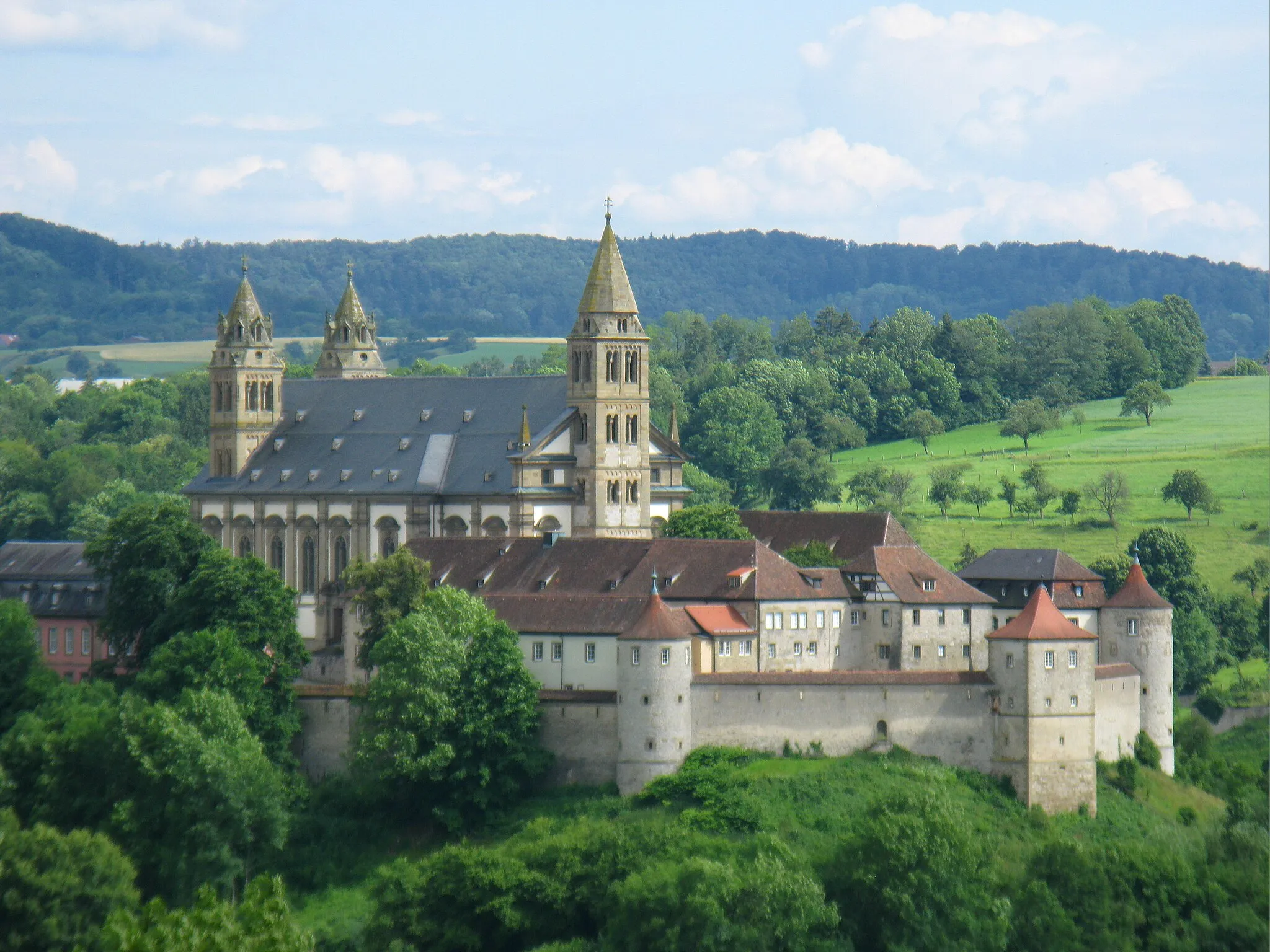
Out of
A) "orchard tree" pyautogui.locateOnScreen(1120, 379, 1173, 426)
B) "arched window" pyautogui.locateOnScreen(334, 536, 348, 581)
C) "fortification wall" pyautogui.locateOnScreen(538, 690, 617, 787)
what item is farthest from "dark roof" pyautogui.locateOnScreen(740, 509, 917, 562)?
"orchard tree" pyautogui.locateOnScreen(1120, 379, 1173, 426)

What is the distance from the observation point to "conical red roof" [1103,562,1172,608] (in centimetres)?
8731

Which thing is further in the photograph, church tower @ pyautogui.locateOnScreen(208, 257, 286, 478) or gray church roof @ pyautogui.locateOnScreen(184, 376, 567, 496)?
church tower @ pyautogui.locateOnScreen(208, 257, 286, 478)

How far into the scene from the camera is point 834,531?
3720 inches

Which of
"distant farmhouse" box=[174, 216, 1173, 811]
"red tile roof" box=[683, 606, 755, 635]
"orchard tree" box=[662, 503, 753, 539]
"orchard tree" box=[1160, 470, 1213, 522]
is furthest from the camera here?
"orchard tree" box=[1160, 470, 1213, 522]

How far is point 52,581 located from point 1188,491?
5986cm

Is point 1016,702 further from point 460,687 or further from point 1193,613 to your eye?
point 1193,613

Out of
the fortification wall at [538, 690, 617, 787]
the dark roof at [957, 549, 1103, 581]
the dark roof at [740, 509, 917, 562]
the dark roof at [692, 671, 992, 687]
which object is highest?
the dark roof at [740, 509, 917, 562]

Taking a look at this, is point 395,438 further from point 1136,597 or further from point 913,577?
point 1136,597

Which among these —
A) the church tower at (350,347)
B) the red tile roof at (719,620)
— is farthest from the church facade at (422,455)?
the red tile roof at (719,620)

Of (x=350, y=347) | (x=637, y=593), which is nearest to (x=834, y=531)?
(x=637, y=593)

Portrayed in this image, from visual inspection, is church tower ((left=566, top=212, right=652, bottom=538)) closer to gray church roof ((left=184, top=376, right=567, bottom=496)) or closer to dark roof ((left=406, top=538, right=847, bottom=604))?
gray church roof ((left=184, top=376, right=567, bottom=496))

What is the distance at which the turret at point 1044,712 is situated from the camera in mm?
78500

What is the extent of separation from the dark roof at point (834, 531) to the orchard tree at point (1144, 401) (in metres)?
70.2

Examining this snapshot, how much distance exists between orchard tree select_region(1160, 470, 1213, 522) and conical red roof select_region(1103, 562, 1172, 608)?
42.9 m
